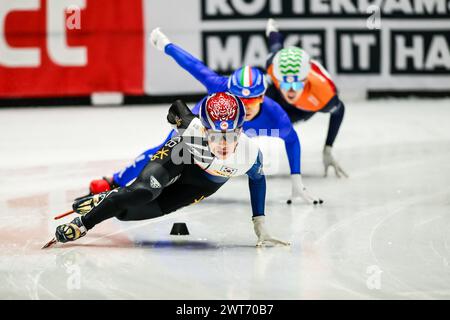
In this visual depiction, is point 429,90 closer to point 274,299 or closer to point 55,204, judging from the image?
point 55,204

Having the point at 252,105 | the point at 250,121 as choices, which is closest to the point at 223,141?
the point at 252,105

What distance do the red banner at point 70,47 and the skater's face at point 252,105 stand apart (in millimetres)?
5578

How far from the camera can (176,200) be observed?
5984 millimetres

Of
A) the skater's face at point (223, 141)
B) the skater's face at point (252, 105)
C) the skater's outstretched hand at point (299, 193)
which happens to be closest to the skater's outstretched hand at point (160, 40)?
the skater's face at point (252, 105)

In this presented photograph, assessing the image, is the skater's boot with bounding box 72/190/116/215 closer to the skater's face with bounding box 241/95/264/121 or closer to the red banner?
the skater's face with bounding box 241/95/264/121

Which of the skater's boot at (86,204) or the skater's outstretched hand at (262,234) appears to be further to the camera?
the skater's boot at (86,204)

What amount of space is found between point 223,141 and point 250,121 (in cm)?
201

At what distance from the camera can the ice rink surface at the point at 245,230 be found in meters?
4.99

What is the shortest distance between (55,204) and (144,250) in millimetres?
1646

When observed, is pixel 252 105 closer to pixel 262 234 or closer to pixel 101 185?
pixel 101 185

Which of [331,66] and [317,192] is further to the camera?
[331,66]

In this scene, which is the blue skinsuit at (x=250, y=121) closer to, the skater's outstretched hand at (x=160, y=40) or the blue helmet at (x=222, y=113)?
the skater's outstretched hand at (x=160, y=40)

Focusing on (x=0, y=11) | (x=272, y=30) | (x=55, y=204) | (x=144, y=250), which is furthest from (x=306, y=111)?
→ (x=0, y=11)

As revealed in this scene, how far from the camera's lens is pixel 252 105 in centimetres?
709
